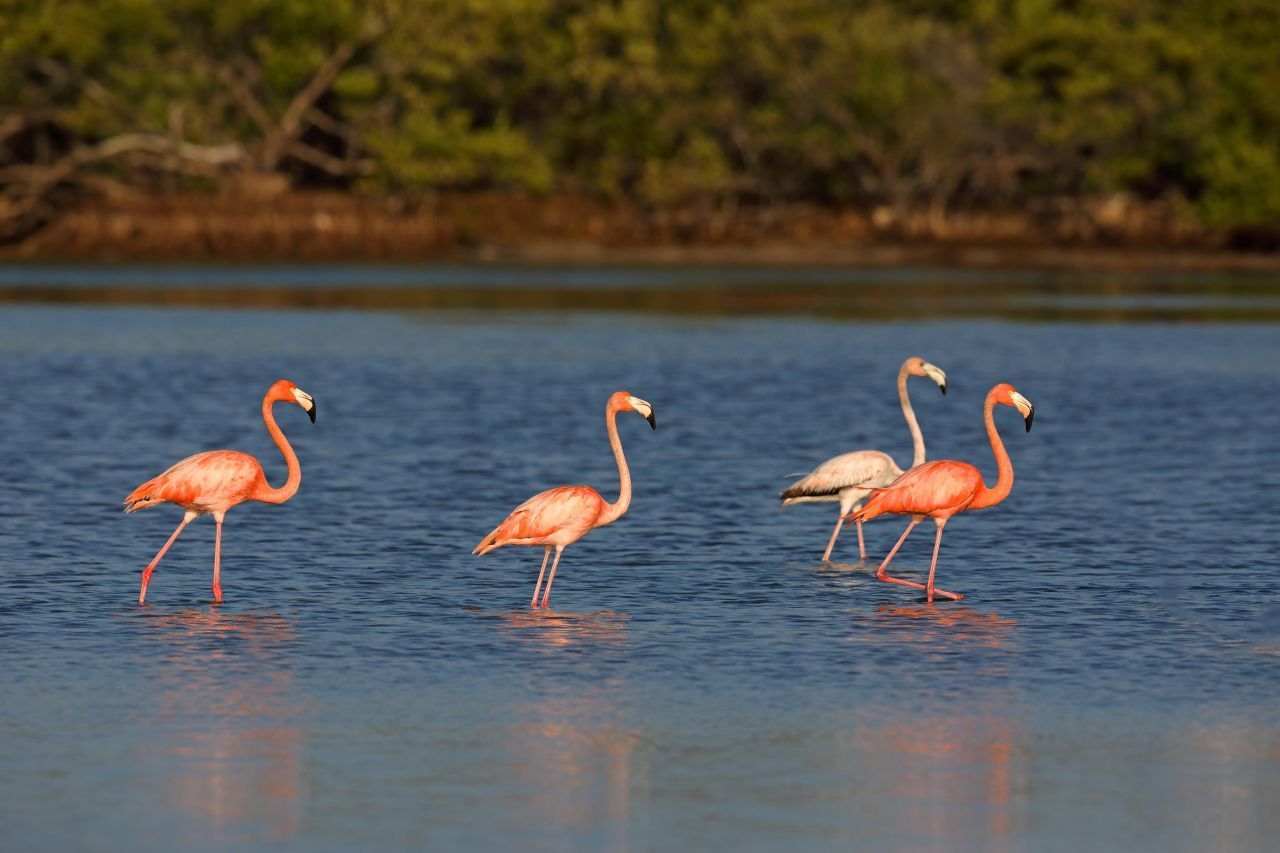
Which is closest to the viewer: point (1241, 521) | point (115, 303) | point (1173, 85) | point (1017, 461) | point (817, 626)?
point (817, 626)

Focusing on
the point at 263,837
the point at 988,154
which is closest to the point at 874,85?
the point at 988,154

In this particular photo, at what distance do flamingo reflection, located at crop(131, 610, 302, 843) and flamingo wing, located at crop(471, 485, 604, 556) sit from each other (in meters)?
1.30

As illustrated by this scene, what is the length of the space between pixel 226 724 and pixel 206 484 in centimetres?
341

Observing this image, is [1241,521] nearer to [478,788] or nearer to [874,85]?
[478,788]

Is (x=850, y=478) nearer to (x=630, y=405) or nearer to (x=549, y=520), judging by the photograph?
(x=630, y=405)

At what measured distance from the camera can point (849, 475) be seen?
14.1 m

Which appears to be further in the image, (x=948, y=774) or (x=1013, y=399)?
(x=1013, y=399)

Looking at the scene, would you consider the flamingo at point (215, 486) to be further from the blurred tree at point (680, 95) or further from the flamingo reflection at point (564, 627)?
the blurred tree at point (680, 95)

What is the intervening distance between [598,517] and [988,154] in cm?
6189

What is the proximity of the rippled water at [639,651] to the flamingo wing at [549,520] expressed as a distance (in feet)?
1.37

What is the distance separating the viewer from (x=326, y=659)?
10930 millimetres

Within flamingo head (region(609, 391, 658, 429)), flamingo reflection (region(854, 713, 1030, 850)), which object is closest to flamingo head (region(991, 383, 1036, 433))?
flamingo head (region(609, 391, 658, 429))

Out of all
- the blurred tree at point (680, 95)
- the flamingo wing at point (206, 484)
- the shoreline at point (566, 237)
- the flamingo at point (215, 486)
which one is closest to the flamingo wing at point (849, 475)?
the flamingo at point (215, 486)

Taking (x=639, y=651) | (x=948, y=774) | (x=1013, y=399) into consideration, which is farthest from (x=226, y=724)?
(x=1013, y=399)
